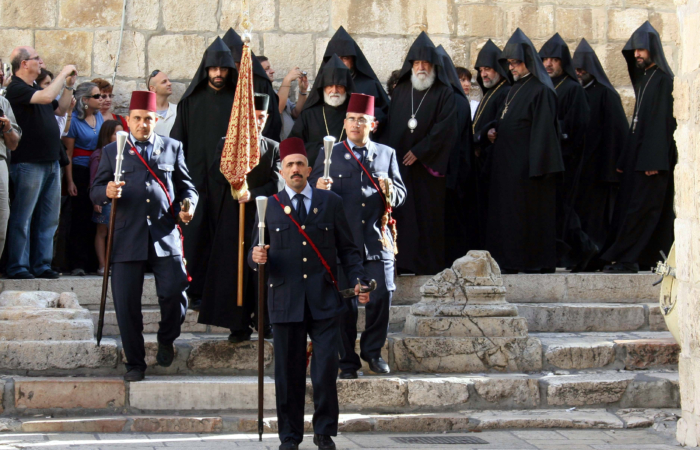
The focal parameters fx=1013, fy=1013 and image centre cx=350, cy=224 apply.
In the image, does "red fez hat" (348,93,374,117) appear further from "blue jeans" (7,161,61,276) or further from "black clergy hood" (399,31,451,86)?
"blue jeans" (7,161,61,276)

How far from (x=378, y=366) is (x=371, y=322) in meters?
0.30

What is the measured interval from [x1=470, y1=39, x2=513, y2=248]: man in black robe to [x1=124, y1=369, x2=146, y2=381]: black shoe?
3.77 metres

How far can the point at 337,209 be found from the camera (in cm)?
579

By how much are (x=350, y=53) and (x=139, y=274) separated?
3345 millimetres

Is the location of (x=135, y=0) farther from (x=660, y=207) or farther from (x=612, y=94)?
(x=660, y=207)

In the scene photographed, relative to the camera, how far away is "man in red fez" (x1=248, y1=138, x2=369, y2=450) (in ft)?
18.1

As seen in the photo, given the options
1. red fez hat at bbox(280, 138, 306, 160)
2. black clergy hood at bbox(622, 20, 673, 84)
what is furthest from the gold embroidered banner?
black clergy hood at bbox(622, 20, 673, 84)

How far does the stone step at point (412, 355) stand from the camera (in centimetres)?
659

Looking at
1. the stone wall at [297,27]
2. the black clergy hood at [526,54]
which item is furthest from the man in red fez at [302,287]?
the stone wall at [297,27]

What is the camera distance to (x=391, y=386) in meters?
6.54

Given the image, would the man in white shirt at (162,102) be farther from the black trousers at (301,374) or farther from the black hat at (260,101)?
the black trousers at (301,374)

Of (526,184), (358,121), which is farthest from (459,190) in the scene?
(358,121)

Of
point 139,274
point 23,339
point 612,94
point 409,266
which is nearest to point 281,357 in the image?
point 139,274

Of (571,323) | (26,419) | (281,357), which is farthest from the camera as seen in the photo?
(571,323)
